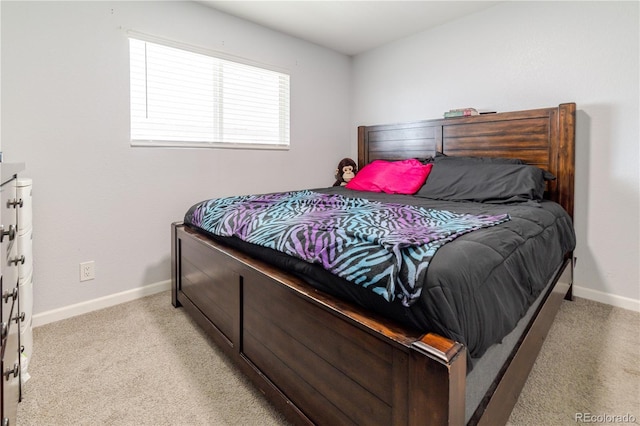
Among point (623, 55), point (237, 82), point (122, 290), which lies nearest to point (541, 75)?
point (623, 55)

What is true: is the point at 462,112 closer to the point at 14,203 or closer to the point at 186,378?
the point at 186,378

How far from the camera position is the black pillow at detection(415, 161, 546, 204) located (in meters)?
2.14

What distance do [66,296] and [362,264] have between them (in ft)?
7.15

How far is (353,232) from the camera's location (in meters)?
1.10

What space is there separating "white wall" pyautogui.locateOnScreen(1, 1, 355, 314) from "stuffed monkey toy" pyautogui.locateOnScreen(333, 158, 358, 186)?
1064mm

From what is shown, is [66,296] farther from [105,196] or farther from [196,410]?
[196,410]

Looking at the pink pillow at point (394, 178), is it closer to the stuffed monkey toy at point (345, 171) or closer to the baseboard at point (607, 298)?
the stuffed monkey toy at point (345, 171)

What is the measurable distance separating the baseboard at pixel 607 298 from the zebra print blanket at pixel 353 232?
5.05ft

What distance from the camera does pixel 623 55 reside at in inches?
84.0

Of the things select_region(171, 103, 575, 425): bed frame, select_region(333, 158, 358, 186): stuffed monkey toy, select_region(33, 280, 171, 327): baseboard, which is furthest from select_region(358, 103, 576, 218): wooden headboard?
select_region(33, 280, 171, 327): baseboard

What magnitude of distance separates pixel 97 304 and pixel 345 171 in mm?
2460

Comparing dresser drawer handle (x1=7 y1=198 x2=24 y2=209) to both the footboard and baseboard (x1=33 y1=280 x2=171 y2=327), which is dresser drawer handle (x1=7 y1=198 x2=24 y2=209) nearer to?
the footboard

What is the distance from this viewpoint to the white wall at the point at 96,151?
6.33 ft

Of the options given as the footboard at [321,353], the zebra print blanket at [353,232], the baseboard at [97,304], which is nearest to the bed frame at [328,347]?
the footboard at [321,353]
